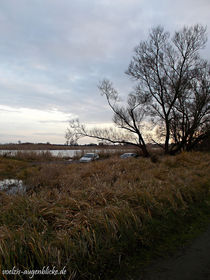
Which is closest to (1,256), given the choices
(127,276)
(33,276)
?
(33,276)

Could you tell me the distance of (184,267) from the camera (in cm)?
282

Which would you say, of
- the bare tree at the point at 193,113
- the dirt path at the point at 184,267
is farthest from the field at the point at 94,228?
the bare tree at the point at 193,113

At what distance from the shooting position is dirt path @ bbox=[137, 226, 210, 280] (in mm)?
2635

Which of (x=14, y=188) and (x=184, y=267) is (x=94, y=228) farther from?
(x=14, y=188)

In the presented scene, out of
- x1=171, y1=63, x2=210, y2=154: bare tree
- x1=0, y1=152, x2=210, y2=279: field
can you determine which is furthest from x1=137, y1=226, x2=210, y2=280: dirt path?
x1=171, y1=63, x2=210, y2=154: bare tree

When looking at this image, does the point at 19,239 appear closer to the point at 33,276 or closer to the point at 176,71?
the point at 33,276

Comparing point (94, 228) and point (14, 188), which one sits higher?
point (94, 228)

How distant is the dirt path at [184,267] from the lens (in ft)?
8.64

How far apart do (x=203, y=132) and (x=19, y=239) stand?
25084 mm

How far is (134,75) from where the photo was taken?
68.6 feet

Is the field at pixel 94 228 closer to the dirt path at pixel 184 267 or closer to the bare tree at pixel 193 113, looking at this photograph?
the dirt path at pixel 184 267

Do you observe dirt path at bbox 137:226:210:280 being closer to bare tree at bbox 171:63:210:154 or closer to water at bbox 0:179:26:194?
water at bbox 0:179:26:194

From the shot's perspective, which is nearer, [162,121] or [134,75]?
[134,75]

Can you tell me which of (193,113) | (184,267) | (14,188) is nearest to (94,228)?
(184,267)
